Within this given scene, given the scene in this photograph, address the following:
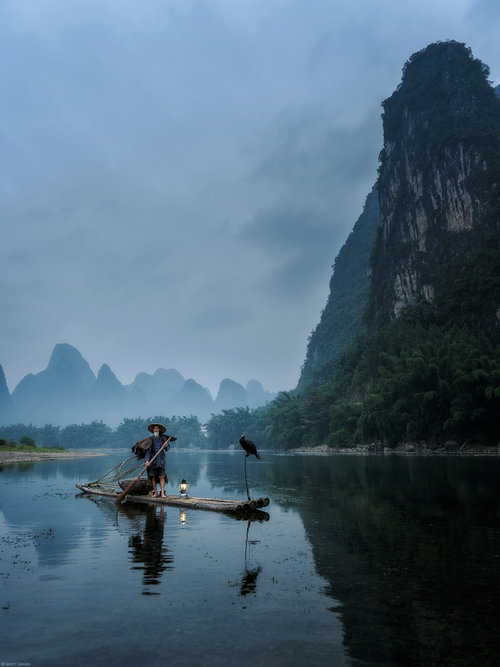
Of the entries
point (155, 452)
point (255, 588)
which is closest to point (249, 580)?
point (255, 588)

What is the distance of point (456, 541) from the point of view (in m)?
11.1

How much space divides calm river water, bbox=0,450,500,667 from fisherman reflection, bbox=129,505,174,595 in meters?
0.05

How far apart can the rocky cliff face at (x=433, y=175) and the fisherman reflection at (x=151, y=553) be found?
76364mm

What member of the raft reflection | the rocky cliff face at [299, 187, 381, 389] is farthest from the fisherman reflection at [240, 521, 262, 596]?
the rocky cliff face at [299, 187, 381, 389]

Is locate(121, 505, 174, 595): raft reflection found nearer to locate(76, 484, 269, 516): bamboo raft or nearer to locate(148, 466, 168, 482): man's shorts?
locate(76, 484, 269, 516): bamboo raft

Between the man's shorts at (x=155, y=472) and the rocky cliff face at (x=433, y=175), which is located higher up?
the rocky cliff face at (x=433, y=175)

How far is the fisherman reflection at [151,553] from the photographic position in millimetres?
8819

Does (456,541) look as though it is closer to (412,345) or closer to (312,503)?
(312,503)

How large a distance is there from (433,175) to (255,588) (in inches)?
3893

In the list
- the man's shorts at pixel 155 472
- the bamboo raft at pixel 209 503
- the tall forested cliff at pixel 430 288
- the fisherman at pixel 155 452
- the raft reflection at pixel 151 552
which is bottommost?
the raft reflection at pixel 151 552

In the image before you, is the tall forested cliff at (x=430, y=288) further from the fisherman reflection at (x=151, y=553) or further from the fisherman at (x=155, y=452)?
the fisherman reflection at (x=151, y=553)

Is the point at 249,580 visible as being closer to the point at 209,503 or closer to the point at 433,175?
the point at 209,503

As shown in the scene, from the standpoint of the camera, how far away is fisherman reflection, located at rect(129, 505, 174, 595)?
8819 mm

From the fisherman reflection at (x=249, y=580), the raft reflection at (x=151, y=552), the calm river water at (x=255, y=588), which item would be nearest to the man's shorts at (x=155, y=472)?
the calm river water at (x=255, y=588)
